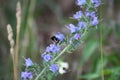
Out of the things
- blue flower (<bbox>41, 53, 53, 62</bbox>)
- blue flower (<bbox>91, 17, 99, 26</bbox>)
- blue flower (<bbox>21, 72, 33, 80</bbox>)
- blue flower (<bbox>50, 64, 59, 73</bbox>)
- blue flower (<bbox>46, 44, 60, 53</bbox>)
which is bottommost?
blue flower (<bbox>21, 72, 33, 80</bbox>)

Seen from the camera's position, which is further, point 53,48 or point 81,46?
point 81,46

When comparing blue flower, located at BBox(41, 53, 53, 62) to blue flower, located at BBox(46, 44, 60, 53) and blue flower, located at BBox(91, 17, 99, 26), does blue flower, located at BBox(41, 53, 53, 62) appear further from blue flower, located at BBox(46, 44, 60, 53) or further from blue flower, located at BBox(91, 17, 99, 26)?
blue flower, located at BBox(91, 17, 99, 26)

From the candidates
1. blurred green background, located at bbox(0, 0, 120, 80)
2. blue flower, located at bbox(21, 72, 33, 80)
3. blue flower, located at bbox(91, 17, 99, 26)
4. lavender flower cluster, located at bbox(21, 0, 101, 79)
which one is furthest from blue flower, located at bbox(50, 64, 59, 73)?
blurred green background, located at bbox(0, 0, 120, 80)

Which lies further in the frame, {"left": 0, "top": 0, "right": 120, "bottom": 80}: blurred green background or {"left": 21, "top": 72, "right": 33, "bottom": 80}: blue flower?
{"left": 0, "top": 0, "right": 120, "bottom": 80}: blurred green background

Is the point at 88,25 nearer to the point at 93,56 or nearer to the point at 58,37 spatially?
the point at 58,37

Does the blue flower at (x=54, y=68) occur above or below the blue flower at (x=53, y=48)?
below

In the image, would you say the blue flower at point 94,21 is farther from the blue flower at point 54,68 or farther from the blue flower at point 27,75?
the blue flower at point 27,75

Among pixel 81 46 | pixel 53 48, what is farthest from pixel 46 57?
pixel 81 46

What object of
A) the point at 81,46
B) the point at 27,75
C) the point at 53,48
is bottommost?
the point at 27,75

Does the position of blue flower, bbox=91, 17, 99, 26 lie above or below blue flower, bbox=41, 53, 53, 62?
above

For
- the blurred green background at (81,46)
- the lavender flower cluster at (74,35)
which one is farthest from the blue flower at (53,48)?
the blurred green background at (81,46)

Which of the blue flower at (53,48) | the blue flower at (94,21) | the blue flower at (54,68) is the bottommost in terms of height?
the blue flower at (54,68)

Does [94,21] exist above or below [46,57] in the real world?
above

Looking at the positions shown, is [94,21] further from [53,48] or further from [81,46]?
[81,46]
